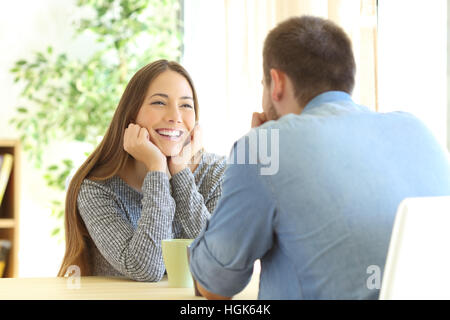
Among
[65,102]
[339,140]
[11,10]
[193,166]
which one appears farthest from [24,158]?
[339,140]

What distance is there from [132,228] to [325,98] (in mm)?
670

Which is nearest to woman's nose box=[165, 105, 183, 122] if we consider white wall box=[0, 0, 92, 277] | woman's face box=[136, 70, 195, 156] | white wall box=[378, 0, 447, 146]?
woman's face box=[136, 70, 195, 156]

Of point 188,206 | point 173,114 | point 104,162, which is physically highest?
point 173,114

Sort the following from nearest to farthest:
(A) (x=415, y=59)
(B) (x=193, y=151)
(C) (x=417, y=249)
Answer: (C) (x=417, y=249) → (B) (x=193, y=151) → (A) (x=415, y=59)

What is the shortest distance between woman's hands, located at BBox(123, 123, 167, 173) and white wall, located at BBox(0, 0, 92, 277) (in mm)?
2139

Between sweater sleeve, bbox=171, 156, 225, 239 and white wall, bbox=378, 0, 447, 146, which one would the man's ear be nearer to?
sweater sleeve, bbox=171, 156, 225, 239

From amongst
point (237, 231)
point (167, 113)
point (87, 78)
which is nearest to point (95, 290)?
point (237, 231)

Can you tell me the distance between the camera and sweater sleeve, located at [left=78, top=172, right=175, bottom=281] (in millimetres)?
1488

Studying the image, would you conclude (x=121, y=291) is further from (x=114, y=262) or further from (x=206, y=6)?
(x=206, y=6)

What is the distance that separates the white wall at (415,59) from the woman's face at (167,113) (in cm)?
63

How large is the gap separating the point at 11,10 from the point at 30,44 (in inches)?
9.0

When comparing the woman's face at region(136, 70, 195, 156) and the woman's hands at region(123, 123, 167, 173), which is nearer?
the woman's hands at region(123, 123, 167, 173)

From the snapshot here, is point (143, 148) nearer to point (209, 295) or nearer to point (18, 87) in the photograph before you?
point (209, 295)

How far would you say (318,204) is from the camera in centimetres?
98
